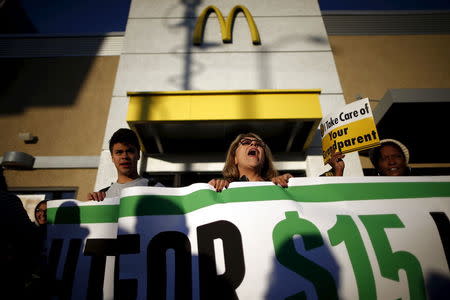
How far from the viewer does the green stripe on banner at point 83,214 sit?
164 centimetres

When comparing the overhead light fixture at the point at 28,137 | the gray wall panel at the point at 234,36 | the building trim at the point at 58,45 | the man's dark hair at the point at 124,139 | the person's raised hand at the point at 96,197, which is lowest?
the person's raised hand at the point at 96,197

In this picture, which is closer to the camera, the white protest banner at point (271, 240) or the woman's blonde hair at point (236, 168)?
the white protest banner at point (271, 240)

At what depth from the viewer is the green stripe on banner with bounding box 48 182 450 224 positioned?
1.51m

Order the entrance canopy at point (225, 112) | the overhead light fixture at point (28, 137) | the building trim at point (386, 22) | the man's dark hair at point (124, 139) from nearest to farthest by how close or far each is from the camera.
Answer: the man's dark hair at point (124, 139) < the entrance canopy at point (225, 112) < the overhead light fixture at point (28, 137) < the building trim at point (386, 22)

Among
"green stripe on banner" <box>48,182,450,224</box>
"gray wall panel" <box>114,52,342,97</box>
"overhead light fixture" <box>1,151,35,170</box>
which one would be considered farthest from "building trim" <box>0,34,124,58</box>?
"green stripe on banner" <box>48,182,450,224</box>

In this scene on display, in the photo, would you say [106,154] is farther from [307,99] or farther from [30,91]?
[307,99]

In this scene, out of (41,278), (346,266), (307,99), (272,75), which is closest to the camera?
(346,266)

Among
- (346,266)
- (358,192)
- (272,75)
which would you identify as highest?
(272,75)

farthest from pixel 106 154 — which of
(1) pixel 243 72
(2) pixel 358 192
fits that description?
(2) pixel 358 192

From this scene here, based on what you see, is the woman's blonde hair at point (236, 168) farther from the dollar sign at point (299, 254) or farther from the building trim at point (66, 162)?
the building trim at point (66, 162)

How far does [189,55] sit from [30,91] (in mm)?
4020

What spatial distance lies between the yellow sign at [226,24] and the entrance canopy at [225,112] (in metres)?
2.19

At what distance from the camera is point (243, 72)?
4781 millimetres

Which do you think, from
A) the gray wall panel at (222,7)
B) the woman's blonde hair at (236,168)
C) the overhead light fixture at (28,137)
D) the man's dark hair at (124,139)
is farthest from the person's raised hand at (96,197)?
the gray wall panel at (222,7)
